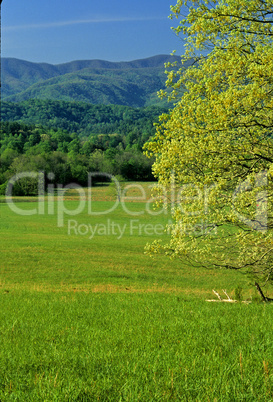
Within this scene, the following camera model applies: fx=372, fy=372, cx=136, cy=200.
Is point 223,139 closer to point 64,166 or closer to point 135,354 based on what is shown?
point 135,354

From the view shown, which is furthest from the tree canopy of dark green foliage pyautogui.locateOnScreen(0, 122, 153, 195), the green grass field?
dark green foliage pyautogui.locateOnScreen(0, 122, 153, 195)

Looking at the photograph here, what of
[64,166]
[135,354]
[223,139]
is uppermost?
[64,166]

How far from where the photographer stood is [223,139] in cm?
1080

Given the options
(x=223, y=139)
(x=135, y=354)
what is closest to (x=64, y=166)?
(x=223, y=139)

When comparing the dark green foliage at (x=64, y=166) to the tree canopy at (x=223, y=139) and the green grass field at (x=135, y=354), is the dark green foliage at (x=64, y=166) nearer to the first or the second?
the tree canopy at (x=223, y=139)

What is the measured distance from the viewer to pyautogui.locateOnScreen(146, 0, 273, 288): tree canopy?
1009 cm

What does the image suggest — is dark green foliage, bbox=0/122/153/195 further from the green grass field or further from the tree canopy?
the green grass field

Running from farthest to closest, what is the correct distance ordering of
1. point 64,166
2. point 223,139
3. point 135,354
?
point 64,166 < point 223,139 < point 135,354

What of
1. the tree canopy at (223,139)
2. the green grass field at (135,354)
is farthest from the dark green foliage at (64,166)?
the green grass field at (135,354)

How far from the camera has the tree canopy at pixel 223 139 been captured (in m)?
10.1

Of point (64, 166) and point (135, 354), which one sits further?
point (64, 166)

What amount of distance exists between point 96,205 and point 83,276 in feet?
217

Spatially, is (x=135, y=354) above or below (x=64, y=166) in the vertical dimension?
below

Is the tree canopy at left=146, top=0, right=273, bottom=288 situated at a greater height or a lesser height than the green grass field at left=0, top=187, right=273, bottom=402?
greater
